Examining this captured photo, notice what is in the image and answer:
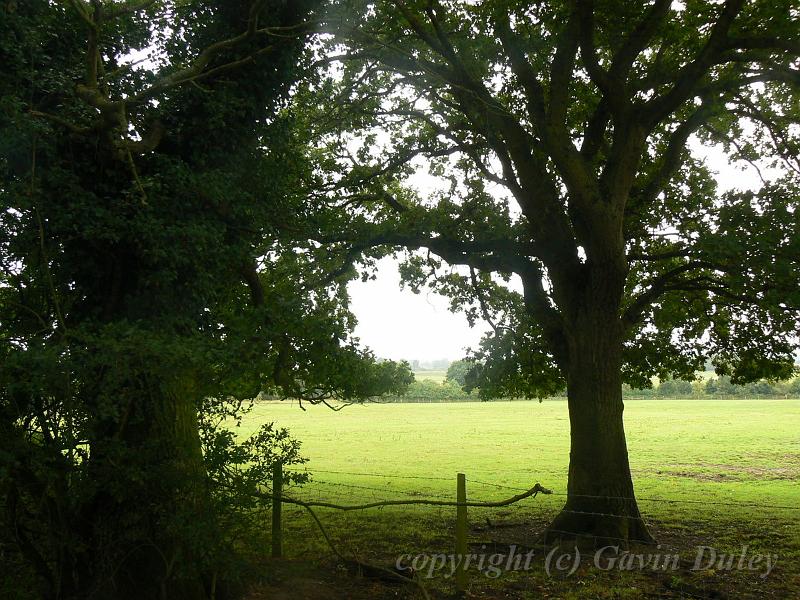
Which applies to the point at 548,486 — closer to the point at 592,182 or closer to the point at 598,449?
the point at 598,449

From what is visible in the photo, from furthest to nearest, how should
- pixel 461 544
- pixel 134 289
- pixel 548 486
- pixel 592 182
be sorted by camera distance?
pixel 548 486, pixel 592 182, pixel 461 544, pixel 134 289

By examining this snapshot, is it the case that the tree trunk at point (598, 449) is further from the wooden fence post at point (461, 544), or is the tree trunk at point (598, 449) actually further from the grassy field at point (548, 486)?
the wooden fence post at point (461, 544)

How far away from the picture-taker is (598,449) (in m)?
10.8

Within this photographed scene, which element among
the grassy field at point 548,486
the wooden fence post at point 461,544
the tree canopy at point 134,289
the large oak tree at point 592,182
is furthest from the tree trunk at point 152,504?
the large oak tree at point 592,182

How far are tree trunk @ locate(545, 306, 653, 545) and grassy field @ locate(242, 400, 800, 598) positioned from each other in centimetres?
86

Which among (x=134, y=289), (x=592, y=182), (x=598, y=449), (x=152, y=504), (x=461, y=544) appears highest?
(x=592, y=182)

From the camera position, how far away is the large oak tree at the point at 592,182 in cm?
1014

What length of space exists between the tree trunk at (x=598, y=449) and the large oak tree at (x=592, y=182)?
0.04m

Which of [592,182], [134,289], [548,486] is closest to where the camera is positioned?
[134,289]

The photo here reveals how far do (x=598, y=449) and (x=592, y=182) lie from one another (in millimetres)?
4723

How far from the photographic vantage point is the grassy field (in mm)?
8898

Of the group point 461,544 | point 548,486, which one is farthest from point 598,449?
Result: point 548,486

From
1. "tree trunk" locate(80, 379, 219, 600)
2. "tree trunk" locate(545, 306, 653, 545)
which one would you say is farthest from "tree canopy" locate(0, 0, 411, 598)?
"tree trunk" locate(545, 306, 653, 545)

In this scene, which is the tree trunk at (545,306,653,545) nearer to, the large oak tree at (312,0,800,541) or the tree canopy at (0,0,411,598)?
the large oak tree at (312,0,800,541)
